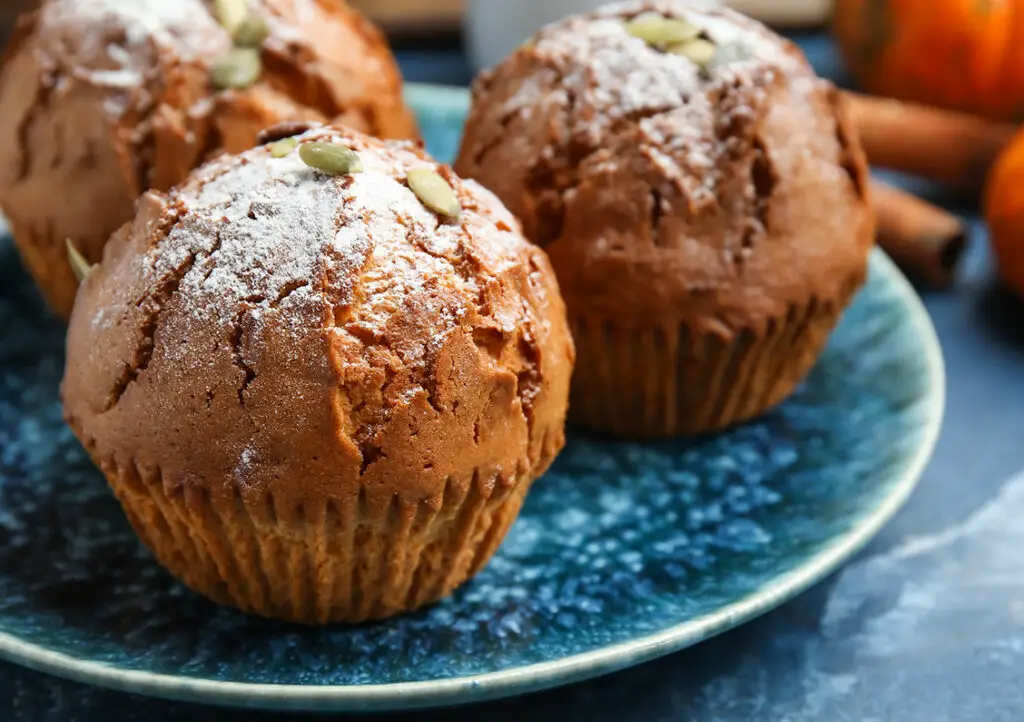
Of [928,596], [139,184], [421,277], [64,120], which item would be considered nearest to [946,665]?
[928,596]

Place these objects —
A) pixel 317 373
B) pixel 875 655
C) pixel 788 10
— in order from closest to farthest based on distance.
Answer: pixel 317 373 → pixel 875 655 → pixel 788 10

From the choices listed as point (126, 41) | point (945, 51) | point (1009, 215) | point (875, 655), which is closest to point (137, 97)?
point (126, 41)

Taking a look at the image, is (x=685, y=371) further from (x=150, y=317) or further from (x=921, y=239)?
(x=921, y=239)

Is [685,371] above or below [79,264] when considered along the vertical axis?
below

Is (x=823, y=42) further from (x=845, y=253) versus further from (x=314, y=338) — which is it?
(x=314, y=338)

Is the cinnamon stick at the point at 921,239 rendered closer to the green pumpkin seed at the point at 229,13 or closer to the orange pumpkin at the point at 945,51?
the orange pumpkin at the point at 945,51

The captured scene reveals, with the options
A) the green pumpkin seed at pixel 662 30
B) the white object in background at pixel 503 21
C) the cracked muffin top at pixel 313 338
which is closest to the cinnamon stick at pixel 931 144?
the white object in background at pixel 503 21
